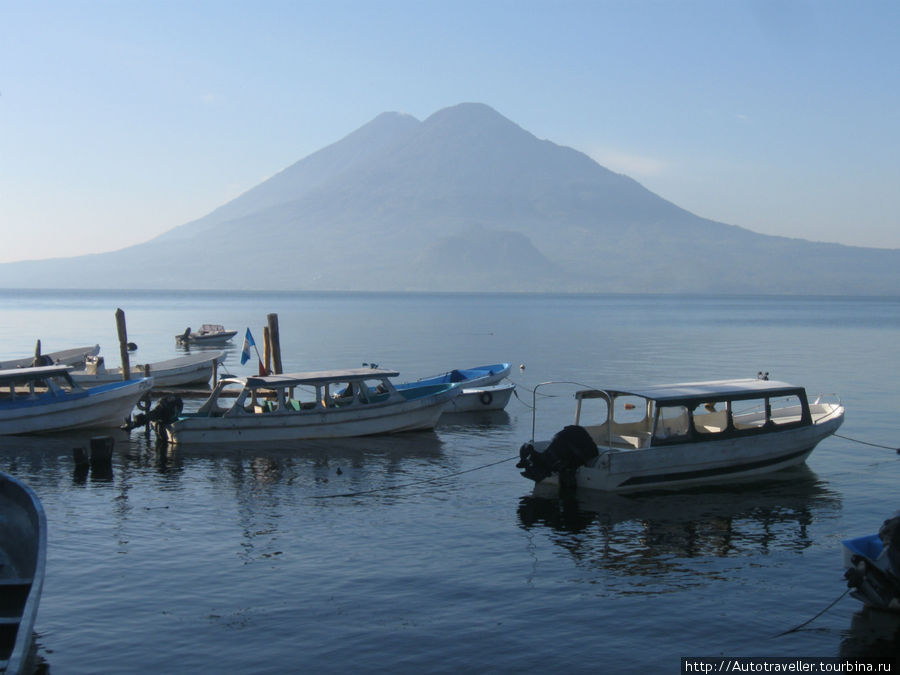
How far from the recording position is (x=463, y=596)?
1486 centimetres

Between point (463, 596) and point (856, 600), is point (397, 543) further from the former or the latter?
point (856, 600)

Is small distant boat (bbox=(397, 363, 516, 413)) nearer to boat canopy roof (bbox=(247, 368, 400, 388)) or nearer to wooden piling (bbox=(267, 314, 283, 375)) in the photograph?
wooden piling (bbox=(267, 314, 283, 375))

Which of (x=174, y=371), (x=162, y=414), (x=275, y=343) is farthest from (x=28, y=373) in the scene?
(x=174, y=371)

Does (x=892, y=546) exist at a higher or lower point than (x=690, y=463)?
higher

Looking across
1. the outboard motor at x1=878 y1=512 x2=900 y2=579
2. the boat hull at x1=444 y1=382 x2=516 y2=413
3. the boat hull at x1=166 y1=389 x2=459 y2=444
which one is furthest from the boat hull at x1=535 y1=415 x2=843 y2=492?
the boat hull at x1=444 y1=382 x2=516 y2=413

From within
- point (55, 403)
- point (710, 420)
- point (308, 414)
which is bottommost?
point (710, 420)

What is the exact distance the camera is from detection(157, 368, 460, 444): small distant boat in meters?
27.4

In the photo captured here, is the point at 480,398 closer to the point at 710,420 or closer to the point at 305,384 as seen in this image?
the point at 305,384

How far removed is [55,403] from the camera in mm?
29281

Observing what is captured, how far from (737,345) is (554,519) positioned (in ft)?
208

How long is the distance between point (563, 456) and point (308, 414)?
984 cm

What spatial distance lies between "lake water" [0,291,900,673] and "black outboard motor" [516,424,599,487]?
66 centimetres

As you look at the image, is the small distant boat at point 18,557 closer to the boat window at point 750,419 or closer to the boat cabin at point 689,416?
the boat cabin at point 689,416

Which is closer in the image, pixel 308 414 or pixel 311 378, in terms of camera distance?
pixel 311 378
